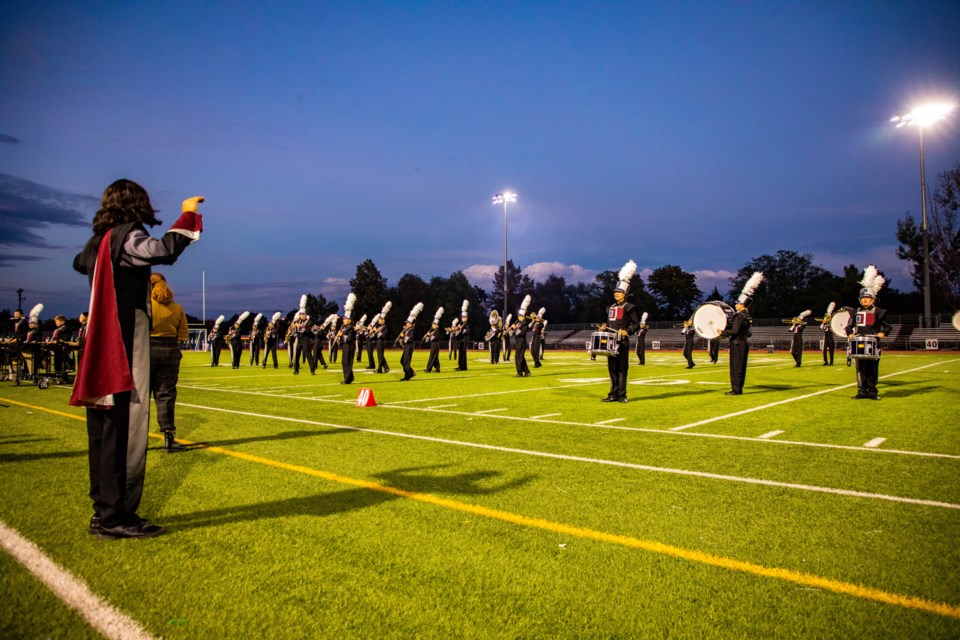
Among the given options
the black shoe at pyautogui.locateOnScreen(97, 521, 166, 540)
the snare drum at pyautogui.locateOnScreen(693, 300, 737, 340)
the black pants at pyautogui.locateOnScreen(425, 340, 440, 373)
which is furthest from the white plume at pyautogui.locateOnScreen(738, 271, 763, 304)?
the black shoe at pyautogui.locateOnScreen(97, 521, 166, 540)

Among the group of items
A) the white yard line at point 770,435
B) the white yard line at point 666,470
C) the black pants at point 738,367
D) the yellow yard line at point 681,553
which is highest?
the black pants at point 738,367

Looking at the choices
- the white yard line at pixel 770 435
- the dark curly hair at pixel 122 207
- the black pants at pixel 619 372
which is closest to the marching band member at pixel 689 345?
the black pants at pixel 619 372

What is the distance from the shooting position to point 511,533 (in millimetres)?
3873

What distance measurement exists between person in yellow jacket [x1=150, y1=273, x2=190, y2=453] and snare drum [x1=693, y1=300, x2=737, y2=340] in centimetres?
1159

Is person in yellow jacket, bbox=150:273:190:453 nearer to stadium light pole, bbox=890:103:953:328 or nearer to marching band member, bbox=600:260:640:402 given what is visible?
marching band member, bbox=600:260:640:402

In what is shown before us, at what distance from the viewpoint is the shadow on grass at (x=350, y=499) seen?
4.18 metres

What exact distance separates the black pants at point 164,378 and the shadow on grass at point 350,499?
10.4 feet

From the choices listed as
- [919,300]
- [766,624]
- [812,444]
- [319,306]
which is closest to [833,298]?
[919,300]

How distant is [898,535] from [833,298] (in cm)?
8844

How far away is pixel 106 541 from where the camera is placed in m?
3.72

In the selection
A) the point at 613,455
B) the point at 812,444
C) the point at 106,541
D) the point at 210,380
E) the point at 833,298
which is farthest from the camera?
the point at 833,298

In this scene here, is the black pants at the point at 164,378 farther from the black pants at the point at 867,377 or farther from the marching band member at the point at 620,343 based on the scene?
the black pants at the point at 867,377

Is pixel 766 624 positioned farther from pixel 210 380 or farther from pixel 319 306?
pixel 319 306

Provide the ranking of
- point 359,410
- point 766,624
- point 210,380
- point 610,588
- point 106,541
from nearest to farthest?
point 766,624
point 610,588
point 106,541
point 359,410
point 210,380
